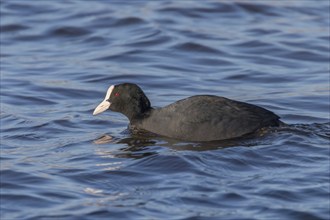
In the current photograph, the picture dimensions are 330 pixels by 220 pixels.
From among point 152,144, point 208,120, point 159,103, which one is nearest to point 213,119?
point 208,120

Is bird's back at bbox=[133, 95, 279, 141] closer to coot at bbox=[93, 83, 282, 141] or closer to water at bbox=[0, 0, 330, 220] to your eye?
coot at bbox=[93, 83, 282, 141]

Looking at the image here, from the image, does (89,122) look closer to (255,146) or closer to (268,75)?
(255,146)

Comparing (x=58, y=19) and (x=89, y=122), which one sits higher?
(x=58, y=19)

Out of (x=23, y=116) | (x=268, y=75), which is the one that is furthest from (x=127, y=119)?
(x=268, y=75)

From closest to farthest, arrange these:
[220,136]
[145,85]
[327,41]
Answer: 1. [220,136]
2. [145,85]
3. [327,41]

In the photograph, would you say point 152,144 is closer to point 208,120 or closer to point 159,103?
point 208,120

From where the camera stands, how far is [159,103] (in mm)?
14328

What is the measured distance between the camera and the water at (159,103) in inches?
373

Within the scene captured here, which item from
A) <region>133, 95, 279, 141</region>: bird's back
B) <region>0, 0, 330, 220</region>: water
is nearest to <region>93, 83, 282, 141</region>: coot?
<region>133, 95, 279, 141</region>: bird's back

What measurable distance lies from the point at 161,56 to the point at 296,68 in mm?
2469

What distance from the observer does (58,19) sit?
2030 cm

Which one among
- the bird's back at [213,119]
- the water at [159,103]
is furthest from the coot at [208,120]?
the water at [159,103]

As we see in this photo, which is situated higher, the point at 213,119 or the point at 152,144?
the point at 213,119

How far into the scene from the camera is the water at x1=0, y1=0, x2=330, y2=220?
947 cm
